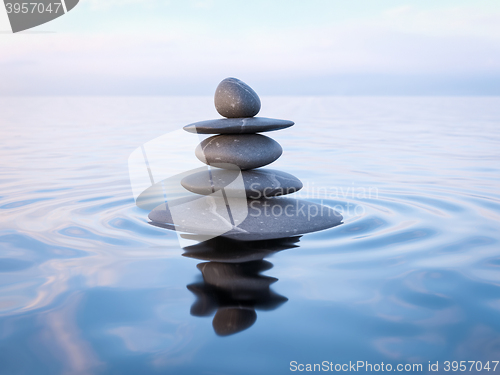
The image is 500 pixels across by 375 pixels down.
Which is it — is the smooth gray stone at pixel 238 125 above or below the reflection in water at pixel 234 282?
above

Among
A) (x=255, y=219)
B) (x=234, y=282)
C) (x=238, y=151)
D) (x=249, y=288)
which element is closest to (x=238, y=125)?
(x=238, y=151)

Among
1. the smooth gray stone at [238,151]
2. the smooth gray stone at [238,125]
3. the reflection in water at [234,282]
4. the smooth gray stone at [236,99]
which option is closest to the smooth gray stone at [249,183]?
the smooth gray stone at [238,151]

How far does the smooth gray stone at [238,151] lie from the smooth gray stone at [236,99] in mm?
303

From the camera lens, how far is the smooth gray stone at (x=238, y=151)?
17.8ft

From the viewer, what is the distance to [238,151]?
5.43 metres

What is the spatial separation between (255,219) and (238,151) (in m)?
0.90

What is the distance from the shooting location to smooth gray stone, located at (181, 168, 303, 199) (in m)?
5.38

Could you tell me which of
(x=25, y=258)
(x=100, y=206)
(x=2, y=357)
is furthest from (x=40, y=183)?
(x=2, y=357)

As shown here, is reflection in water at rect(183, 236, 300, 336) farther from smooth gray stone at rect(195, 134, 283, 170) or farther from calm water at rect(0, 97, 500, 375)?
smooth gray stone at rect(195, 134, 283, 170)

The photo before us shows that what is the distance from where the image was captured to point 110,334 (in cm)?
272

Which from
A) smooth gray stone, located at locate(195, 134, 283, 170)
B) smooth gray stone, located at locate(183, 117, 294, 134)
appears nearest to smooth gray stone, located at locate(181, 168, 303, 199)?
smooth gray stone, located at locate(195, 134, 283, 170)

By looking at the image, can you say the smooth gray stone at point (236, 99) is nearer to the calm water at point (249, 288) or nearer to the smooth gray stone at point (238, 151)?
the smooth gray stone at point (238, 151)

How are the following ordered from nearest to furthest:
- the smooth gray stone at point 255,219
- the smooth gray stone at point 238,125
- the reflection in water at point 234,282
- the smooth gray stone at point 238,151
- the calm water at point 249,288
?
the calm water at point 249,288 < the reflection in water at point 234,282 < the smooth gray stone at point 255,219 < the smooth gray stone at point 238,125 < the smooth gray stone at point 238,151

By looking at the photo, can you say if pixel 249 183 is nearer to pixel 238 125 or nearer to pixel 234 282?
pixel 238 125
